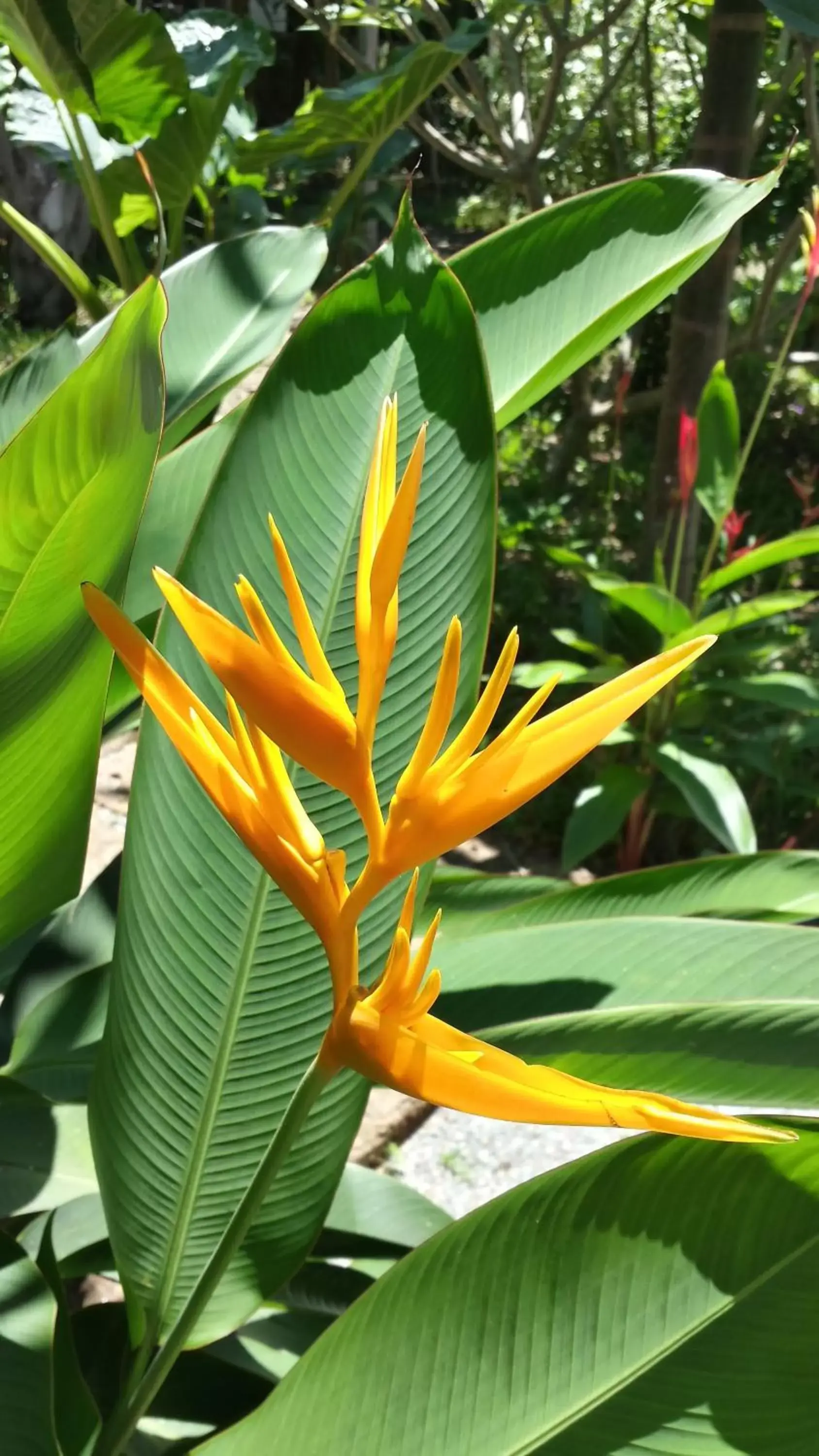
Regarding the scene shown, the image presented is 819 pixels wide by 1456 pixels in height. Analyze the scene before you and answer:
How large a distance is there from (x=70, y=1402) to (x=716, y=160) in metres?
1.55

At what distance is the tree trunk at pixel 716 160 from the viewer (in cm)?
143

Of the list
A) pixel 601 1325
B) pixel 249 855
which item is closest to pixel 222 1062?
pixel 249 855

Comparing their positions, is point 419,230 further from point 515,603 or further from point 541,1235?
point 515,603

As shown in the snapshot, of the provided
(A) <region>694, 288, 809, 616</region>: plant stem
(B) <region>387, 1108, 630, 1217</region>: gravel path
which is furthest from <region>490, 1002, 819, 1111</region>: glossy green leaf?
(A) <region>694, 288, 809, 616</region>: plant stem

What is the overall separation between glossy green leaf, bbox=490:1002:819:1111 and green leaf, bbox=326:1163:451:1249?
1.16 ft

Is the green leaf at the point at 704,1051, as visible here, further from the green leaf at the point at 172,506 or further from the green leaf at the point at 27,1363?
the green leaf at the point at 172,506

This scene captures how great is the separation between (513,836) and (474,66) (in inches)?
56.6

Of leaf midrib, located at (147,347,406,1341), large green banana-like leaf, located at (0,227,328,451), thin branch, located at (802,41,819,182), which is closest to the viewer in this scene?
leaf midrib, located at (147,347,406,1341)

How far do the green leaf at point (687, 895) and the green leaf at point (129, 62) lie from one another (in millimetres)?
1069

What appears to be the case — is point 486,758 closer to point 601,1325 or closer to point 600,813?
point 601,1325

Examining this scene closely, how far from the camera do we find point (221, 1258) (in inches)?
14.7

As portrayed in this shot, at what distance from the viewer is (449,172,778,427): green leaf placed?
625mm

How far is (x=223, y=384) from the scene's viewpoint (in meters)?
0.74

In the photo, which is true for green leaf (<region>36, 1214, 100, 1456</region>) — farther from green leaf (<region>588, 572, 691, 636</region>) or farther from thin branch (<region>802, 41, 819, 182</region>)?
thin branch (<region>802, 41, 819, 182</region>)
